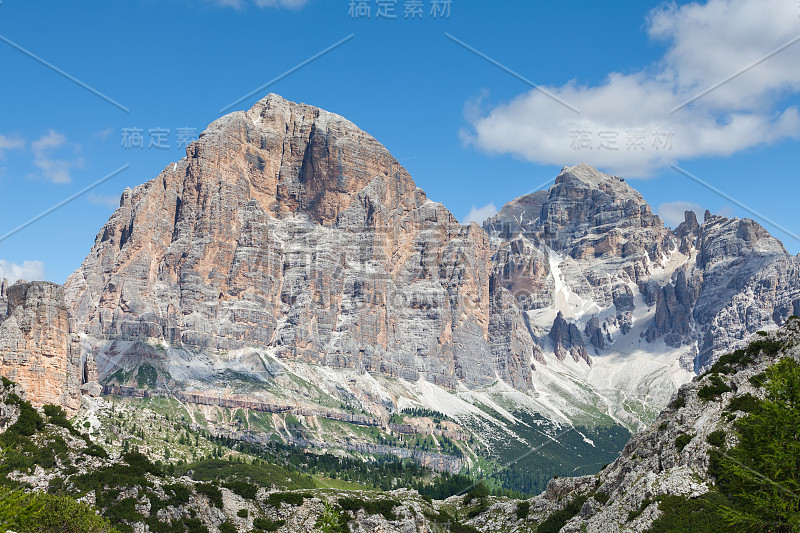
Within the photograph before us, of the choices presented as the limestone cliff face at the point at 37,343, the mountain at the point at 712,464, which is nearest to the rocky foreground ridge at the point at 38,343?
the limestone cliff face at the point at 37,343

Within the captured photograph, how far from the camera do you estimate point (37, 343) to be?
6964 inches

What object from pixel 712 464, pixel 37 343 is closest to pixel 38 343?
pixel 37 343

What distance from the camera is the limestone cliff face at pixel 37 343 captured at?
563 ft

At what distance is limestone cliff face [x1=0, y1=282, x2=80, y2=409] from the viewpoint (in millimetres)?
171750

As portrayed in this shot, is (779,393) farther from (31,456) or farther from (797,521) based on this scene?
(31,456)

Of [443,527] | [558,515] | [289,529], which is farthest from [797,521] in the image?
[443,527]

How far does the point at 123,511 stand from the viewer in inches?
5344

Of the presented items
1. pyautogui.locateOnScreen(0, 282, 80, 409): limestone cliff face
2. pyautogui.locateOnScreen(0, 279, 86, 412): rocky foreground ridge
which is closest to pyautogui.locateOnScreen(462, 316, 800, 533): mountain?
pyautogui.locateOnScreen(0, 282, 80, 409): limestone cliff face

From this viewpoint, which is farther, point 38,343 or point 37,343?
point 38,343

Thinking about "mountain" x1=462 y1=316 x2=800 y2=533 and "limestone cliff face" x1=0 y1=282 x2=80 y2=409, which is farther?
"limestone cliff face" x1=0 y1=282 x2=80 y2=409

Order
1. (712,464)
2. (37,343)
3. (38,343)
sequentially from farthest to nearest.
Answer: (38,343), (37,343), (712,464)

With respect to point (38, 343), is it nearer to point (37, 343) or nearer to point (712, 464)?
point (37, 343)

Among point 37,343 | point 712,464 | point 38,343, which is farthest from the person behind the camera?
A: point 38,343

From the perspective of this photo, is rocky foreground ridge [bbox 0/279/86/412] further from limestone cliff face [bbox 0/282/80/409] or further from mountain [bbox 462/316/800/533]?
mountain [bbox 462/316/800/533]
